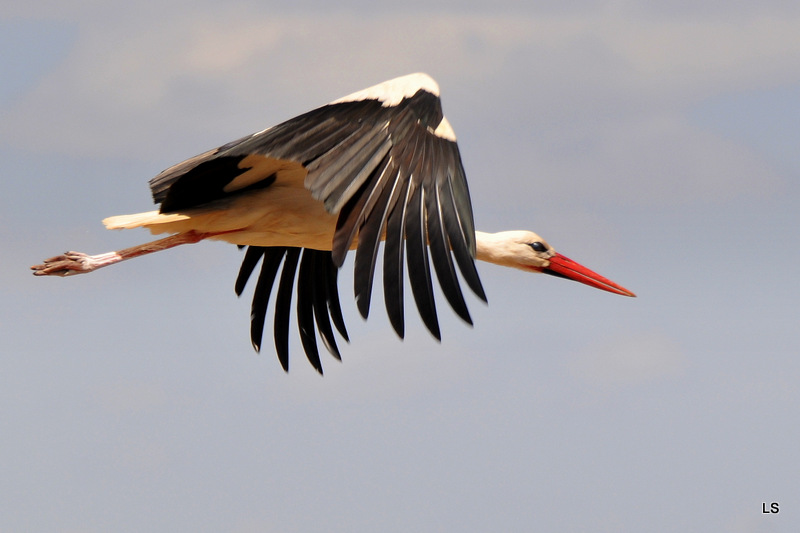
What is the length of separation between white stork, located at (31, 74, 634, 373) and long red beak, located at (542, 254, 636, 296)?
592 millimetres

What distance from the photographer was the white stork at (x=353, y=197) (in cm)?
812

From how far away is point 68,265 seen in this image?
1019cm

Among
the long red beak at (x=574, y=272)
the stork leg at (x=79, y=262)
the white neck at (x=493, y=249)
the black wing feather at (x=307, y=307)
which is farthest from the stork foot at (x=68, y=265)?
the long red beak at (x=574, y=272)

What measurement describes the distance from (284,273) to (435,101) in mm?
3947

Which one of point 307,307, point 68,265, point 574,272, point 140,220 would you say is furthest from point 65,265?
point 574,272

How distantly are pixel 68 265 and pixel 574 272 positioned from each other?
425cm

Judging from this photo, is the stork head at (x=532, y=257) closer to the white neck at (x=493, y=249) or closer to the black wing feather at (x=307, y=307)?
the white neck at (x=493, y=249)

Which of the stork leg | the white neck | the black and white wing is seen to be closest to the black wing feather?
the white neck

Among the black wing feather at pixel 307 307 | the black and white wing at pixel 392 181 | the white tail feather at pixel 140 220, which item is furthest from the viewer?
the black wing feather at pixel 307 307

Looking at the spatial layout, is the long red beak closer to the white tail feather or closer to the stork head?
the stork head

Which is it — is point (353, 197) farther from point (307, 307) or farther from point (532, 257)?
point (307, 307)

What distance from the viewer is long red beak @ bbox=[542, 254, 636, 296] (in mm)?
11945

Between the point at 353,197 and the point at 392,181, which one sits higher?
the point at 392,181

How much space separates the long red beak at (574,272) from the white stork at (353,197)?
592 mm
